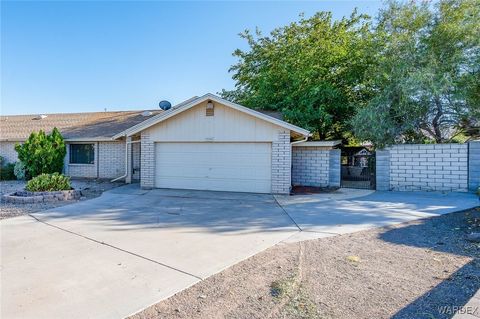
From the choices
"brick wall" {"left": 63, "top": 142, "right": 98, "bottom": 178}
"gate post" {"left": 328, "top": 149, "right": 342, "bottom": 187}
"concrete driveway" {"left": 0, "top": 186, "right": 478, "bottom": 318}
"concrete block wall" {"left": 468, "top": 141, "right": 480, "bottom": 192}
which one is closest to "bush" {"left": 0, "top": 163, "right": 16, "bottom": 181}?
"brick wall" {"left": 63, "top": 142, "right": 98, "bottom": 178}

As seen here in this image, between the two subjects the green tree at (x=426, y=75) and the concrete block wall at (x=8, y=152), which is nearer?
the green tree at (x=426, y=75)

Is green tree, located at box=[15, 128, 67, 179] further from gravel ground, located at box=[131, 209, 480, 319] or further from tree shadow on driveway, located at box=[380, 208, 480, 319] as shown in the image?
tree shadow on driveway, located at box=[380, 208, 480, 319]

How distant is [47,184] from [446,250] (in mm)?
10484

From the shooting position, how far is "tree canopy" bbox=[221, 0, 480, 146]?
11289 millimetres

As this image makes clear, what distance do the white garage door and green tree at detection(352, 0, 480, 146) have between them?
5.02 metres

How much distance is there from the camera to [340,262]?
407cm

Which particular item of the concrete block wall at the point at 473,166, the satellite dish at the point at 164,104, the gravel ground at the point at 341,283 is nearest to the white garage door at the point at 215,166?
the satellite dish at the point at 164,104

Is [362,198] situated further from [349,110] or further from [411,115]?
[349,110]

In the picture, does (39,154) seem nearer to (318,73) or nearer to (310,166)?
(310,166)

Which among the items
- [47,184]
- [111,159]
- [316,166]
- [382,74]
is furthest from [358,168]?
[47,184]

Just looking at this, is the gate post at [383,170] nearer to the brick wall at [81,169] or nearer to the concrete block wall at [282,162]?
the concrete block wall at [282,162]

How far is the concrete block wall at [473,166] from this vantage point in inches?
408

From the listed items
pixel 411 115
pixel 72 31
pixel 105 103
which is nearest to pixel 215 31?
pixel 72 31

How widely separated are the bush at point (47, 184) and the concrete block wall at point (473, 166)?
14115 millimetres
